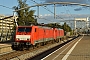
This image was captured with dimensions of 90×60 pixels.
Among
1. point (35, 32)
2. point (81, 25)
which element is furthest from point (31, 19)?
point (81, 25)

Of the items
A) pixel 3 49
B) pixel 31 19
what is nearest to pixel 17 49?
pixel 3 49

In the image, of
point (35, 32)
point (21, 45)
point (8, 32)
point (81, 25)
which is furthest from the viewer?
point (81, 25)

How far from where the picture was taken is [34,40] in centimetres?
2839

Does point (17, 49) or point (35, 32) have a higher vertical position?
point (35, 32)

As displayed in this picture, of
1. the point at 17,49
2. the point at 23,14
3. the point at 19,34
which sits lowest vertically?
the point at 17,49

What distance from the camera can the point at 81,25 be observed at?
168m

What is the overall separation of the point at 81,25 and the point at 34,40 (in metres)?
142

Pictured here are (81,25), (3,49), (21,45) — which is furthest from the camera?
(81,25)

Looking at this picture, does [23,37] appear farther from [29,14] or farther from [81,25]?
[81,25]

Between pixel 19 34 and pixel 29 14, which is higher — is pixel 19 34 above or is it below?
below

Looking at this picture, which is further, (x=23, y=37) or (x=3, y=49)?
(x=23, y=37)

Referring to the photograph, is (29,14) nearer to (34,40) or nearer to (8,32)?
(8,32)

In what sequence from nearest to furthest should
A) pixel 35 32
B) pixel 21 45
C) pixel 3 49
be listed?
pixel 3 49, pixel 21 45, pixel 35 32

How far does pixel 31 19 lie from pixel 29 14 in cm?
211
